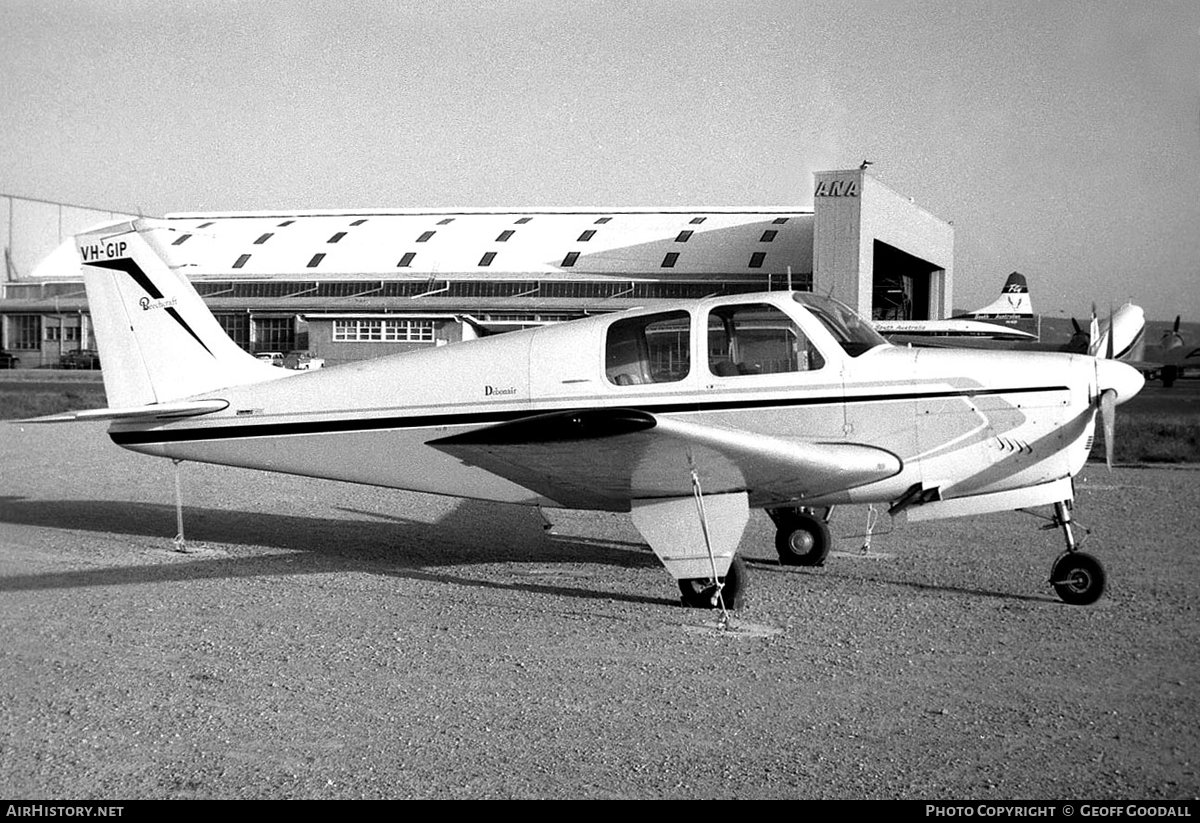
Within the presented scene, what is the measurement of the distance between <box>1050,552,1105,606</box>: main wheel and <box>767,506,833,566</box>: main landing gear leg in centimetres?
209

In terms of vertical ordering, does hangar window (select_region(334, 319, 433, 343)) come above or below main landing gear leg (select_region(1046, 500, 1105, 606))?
above

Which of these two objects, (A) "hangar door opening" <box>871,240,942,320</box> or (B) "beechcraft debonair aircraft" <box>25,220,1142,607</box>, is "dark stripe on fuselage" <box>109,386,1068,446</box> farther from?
(A) "hangar door opening" <box>871,240,942,320</box>

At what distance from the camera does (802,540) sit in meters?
9.37

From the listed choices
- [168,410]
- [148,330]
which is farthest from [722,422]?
[148,330]

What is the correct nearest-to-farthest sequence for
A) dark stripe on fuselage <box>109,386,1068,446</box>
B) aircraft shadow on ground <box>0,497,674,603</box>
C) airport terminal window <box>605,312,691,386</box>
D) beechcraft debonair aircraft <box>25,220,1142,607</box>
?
beechcraft debonair aircraft <box>25,220,1142,607</box>
dark stripe on fuselage <box>109,386,1068,446</box>
airport terminal window <box>605,312,691,386</box>
aircraft shadow on ground <box>0,497,674,603</box>

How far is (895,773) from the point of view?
4.37m

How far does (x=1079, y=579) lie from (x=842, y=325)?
2440mm

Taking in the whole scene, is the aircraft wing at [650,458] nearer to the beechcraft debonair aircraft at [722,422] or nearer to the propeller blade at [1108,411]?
the beechcraft debonair aircraft at [722,422]

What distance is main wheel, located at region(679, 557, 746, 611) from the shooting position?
24.8ft

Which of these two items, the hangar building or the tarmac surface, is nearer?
the tarmac surface

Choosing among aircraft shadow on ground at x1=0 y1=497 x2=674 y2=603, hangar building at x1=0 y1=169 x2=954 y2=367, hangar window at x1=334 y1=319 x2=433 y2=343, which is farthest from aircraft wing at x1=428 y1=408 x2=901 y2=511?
hangar window at x1=334 y1=319 x2=433 y2=343

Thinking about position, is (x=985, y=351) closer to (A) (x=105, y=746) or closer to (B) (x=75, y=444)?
(A) (x=105, y=746)

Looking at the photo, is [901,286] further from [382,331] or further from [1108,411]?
[1108,411]

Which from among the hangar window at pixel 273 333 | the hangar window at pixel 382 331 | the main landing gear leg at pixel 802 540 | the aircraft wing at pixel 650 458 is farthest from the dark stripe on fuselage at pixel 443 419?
the hangar window at pixel 273 333
